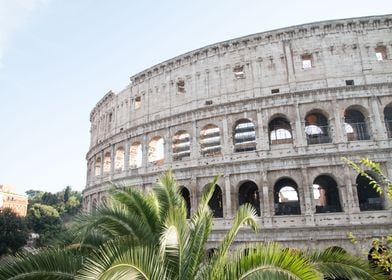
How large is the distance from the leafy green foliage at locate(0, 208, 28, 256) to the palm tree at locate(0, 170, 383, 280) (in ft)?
86.2

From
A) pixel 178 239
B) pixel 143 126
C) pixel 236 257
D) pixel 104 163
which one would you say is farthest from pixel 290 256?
pixel 104 163

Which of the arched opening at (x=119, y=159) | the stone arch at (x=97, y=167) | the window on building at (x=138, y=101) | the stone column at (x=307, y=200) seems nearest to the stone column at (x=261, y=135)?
the stone column at (x=307, y=200)

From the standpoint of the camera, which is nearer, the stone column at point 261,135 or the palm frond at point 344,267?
the palm frond at point 344,267

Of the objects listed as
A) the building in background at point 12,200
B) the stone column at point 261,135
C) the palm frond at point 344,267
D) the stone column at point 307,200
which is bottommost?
the palm frond at point 344,267

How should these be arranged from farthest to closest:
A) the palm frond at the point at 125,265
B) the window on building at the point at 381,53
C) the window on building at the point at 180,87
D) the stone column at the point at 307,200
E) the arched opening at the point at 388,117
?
the window on building at the point at 180,87 → the window on building at the point at 381,53 → the arched opening at the point at 388,117 → the stone column at the point at 307,200 → the palm frond at the point at 125,265

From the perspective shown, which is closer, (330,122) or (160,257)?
(160,257)

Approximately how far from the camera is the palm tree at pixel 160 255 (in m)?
5.11

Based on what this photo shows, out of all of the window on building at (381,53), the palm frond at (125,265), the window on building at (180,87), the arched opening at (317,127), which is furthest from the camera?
the window on building at (180,87)

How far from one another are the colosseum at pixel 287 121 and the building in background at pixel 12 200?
63.9 metres

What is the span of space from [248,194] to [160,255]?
21.1m

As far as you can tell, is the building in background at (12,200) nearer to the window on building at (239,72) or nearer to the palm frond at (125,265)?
Result: the window on building at (239,72)

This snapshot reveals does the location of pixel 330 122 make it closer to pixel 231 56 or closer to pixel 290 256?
pixel 231 56

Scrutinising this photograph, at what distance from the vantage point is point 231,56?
79.4 feet

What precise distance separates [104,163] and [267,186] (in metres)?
18.3
